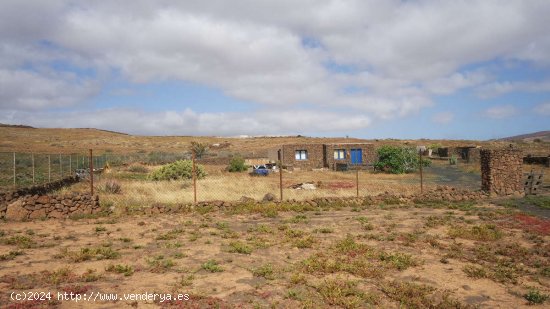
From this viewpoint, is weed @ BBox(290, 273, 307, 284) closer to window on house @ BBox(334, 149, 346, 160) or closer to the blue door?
window on house @ BBox(334, 149, 346, 160)

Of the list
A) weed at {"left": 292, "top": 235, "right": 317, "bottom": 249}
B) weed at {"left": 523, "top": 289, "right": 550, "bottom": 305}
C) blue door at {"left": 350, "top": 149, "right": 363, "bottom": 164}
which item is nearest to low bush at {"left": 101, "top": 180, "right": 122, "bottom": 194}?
weed at {"left": 292, "top": 235, "right": 317, "bottom": 249}

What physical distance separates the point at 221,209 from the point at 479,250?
9030 mm

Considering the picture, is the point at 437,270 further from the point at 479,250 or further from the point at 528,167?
the point at 528,167

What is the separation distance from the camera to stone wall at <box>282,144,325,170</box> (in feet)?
127

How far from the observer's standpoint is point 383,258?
7.70 metres

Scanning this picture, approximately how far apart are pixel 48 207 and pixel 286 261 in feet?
32.3

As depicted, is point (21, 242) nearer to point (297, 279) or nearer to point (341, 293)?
point (297, 279)

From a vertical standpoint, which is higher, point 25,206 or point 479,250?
point 25,206

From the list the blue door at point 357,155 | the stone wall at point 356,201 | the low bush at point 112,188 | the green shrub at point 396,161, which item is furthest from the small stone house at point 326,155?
the low bush at point 112,188

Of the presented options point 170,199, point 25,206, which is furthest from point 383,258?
point 25,206

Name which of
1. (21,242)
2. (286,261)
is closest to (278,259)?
(286,261)

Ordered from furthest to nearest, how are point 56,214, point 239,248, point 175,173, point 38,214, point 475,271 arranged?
point 175,173, point 56,214, point 38,214, point 239,248, point 475,271

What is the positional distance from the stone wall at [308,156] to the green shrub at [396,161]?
6753 millimetres

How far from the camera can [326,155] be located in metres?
39.1
